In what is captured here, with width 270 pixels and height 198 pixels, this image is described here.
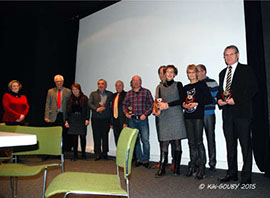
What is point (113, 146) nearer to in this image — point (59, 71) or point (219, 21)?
point (59, 71)

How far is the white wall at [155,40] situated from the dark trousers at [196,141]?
2.93 feet

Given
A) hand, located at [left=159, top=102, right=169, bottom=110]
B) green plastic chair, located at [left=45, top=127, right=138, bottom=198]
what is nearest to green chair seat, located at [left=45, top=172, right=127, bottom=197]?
green plastic chair, located at [left=45, top=127, right=138, bottom=198]

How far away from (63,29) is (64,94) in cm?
229

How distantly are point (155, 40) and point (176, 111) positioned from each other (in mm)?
2151

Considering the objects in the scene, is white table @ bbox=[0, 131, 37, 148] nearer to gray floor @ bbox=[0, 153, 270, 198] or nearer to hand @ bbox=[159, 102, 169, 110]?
gray floor @ bbox=[0, 153, 270, 198]

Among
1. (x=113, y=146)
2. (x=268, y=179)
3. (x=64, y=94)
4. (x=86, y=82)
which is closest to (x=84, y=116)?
(x=64, y=94)

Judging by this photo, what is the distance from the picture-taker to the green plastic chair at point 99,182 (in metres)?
1.42

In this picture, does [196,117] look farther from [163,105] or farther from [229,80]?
[229,80]

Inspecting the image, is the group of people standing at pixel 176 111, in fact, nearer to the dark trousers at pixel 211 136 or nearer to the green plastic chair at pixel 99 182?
the dark trousers at pixel 211 136

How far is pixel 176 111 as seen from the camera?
3.40 meters

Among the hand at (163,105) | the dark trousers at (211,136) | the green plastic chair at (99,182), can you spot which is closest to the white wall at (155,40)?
the dark trousers at (211,136)

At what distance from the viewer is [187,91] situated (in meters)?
3.33

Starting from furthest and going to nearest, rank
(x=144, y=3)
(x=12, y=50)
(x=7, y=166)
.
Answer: (x=12, y=50) < (x=144, y=3) < (x=7, y=166)

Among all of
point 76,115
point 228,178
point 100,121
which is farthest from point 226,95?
point 76,115
